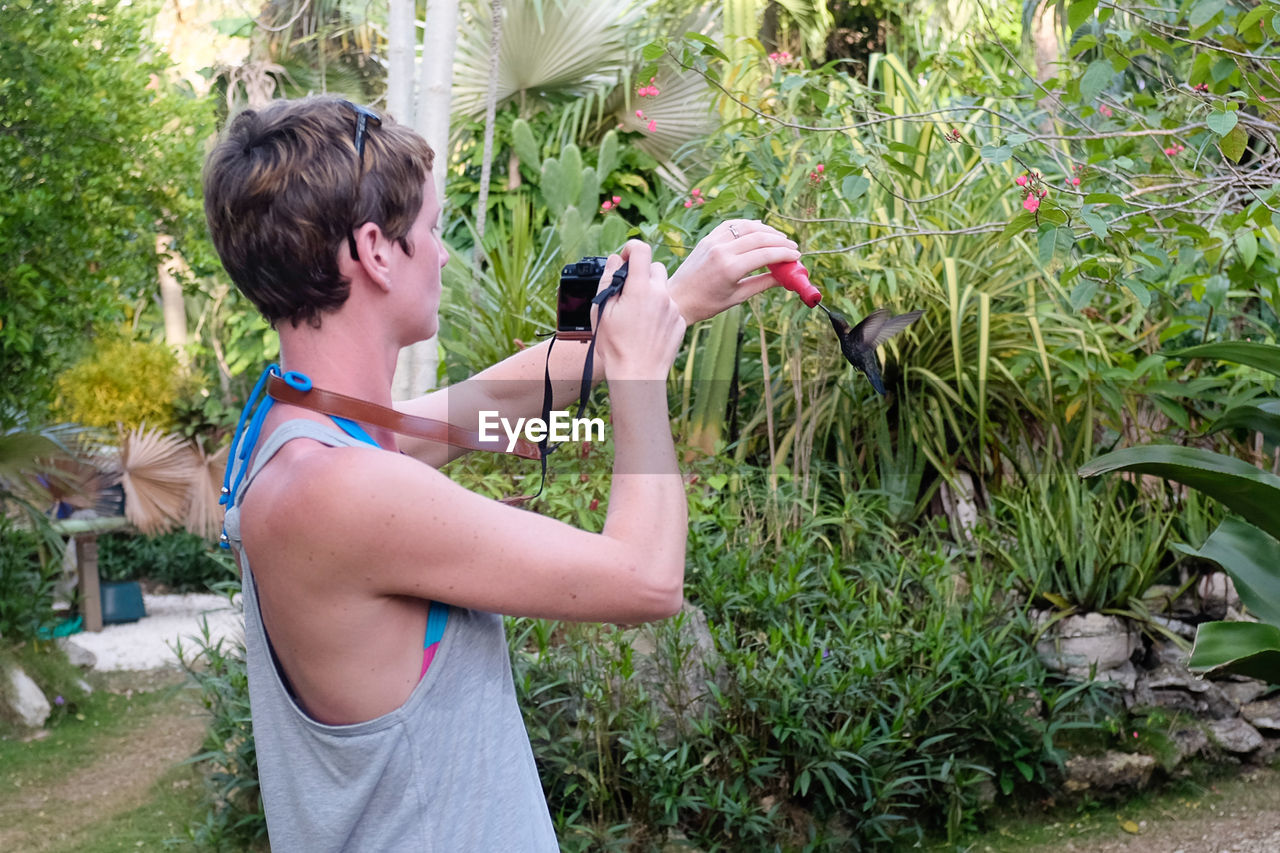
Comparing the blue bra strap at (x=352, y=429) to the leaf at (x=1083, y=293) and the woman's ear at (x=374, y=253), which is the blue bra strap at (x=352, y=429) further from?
the leaf at (x=1083, y=293)

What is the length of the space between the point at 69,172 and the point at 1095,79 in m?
3.65

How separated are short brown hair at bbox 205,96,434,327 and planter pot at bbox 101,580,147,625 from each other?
6303 millimetres

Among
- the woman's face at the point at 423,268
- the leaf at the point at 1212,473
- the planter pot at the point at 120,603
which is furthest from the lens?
the planter pot at the point at 120,603

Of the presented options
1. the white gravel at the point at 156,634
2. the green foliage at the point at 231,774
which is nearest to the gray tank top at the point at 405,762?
the green foliage at the point at 231,774

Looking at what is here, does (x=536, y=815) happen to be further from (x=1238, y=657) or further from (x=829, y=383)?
(x=829, y=383)

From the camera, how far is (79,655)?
17.9 ft

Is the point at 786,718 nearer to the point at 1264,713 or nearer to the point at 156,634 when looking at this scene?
the point at 1264,713

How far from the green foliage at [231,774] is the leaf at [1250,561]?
2550 mm

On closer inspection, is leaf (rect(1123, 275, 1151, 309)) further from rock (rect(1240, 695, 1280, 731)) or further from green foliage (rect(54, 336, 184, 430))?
green foliage (rect(54, 336, 184, 430))

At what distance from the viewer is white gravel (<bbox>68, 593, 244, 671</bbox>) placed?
18.4 feet

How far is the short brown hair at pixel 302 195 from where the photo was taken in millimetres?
946

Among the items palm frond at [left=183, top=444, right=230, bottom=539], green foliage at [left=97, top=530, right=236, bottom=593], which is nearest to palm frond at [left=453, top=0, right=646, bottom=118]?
palm frond at [left=183, top=444, right=230, bottom=539]

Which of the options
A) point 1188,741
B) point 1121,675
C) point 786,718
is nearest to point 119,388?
point 786,718

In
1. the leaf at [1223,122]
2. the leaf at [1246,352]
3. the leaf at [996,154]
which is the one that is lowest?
the leaf at [1246,352]
